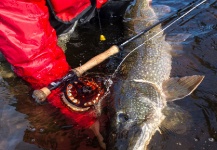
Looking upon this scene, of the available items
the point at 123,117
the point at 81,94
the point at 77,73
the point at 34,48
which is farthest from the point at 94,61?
the point at 123,117

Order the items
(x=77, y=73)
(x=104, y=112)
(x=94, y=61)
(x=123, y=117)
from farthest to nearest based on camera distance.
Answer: (x=94, y=61)
(x=77, y=73)
(x=104, y=112)
(x=123, y=117)

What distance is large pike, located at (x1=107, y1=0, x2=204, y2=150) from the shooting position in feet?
7.58

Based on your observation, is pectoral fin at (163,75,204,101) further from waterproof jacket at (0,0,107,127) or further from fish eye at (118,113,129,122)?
waterproof jacket at (0,0,107,127)

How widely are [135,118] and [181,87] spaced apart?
2.37 ft

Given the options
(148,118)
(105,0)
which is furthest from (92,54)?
(148,118)

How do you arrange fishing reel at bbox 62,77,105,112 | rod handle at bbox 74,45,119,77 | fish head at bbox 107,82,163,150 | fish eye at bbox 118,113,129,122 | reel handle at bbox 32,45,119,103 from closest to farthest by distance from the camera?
fish head at bbox 107,82,163,150, fish eye at bbox 118,113,129,122, reel handle at bbox 32,45,119,103, fishing reel at bbox 62,77,105,112, rod handle at bbox 74,45,119,77

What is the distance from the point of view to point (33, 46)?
2867 mm

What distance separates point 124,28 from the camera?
13.8 feet

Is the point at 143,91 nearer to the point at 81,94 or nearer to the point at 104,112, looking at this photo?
the point at 104,112

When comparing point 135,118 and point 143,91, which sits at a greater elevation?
point 135,118

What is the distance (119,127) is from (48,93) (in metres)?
0.79

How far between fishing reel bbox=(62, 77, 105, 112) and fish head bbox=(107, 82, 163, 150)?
31cm

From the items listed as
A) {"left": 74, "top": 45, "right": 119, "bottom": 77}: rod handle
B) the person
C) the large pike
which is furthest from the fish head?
{"left": 74, "top": 45, "right": 119, "bottom": 77}: rod handle

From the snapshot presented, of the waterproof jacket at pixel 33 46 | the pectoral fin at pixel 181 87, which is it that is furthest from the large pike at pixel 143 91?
the waterproof jacket at pixel 33 46
